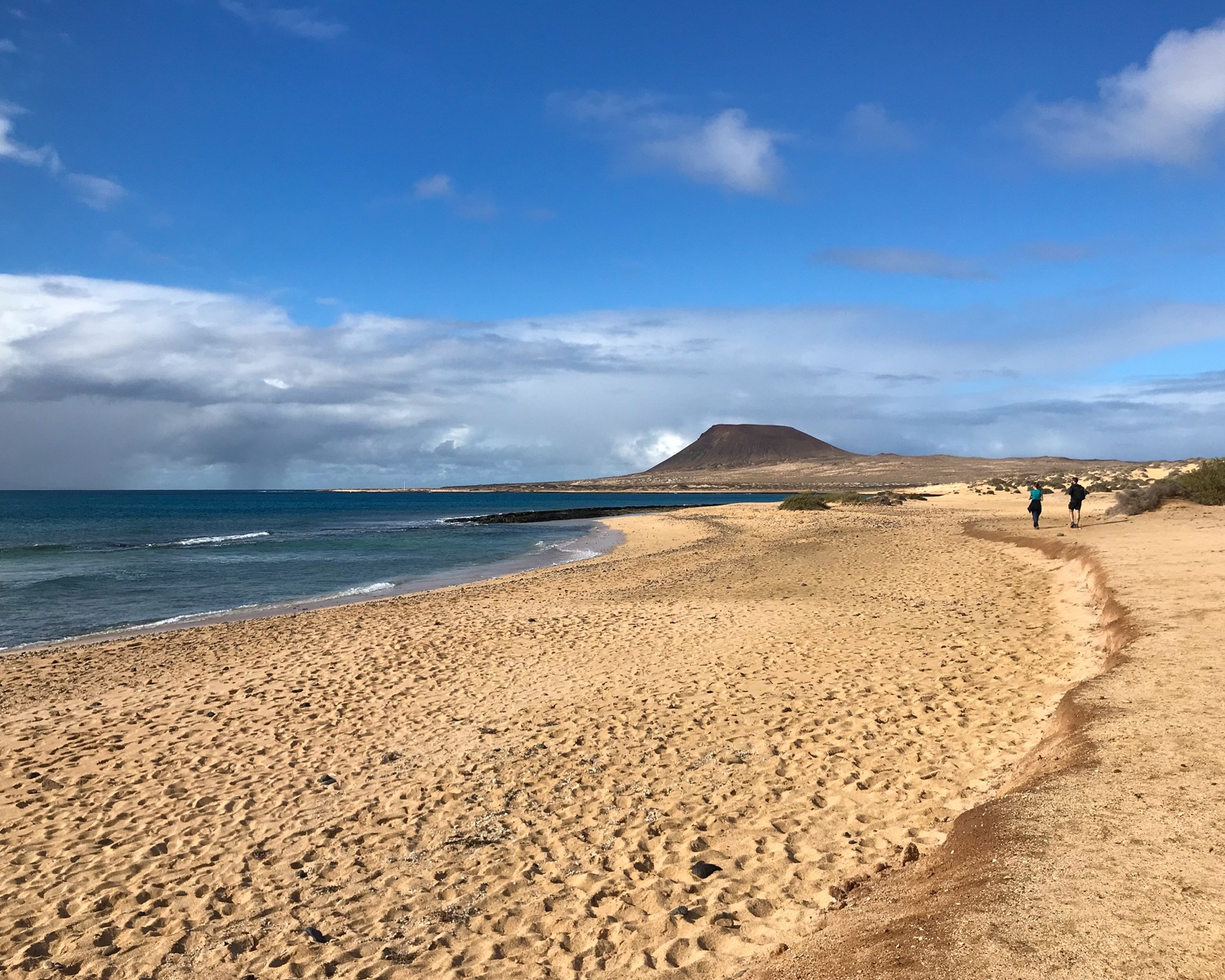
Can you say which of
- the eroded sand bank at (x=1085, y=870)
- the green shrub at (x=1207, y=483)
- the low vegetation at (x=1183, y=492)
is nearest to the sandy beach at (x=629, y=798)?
the eroded sand bank at (x=1085, y=870)

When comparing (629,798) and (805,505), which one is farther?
(805,505)

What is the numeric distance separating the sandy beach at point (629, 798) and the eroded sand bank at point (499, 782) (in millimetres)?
37

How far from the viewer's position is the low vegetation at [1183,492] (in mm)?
29344

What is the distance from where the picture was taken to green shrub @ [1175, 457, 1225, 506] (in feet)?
96.3

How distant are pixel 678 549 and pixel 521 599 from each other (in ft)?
42.1

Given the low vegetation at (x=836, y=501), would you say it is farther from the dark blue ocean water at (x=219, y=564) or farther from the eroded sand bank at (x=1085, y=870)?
the eroded sand bank at (x=1085, y=870)

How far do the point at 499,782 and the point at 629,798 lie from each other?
1.41 metres

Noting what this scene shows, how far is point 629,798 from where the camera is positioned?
683 cm

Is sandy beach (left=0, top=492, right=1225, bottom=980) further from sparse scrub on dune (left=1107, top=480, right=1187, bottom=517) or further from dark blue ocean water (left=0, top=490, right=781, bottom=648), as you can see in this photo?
sparse scrub on dune (left=1107, top=480, right=1187, bottom=517)

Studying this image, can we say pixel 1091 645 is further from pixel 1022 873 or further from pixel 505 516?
pixel 505 516

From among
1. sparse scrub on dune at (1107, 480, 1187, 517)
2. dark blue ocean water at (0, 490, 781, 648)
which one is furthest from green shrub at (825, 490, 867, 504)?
sparse scrub on dune at (1107, 480, 1187, 517)

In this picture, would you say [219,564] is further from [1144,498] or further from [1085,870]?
[1144,498]

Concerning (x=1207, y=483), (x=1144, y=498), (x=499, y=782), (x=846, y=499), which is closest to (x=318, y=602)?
(x=499, y=782)

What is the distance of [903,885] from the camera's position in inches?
188
